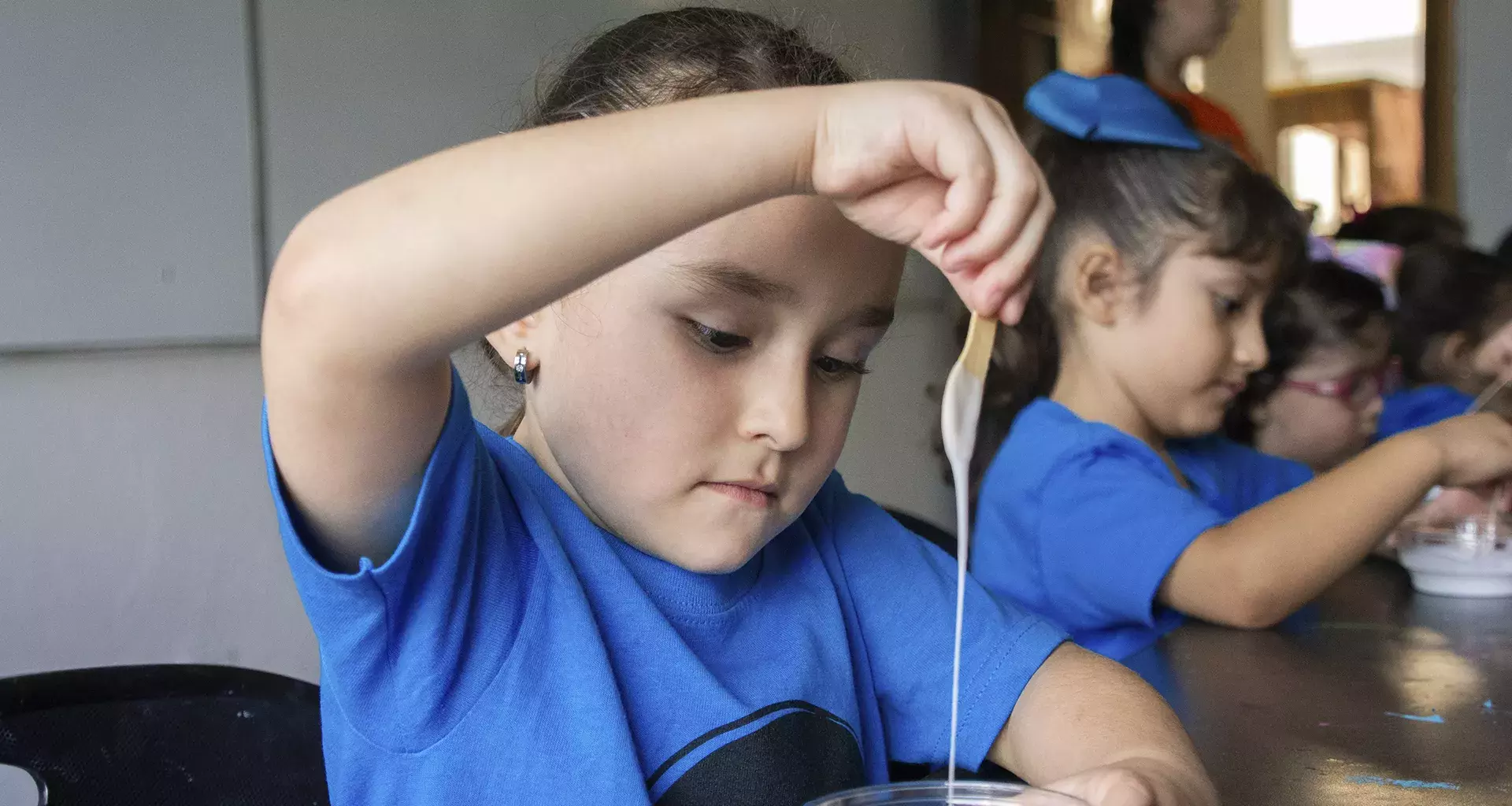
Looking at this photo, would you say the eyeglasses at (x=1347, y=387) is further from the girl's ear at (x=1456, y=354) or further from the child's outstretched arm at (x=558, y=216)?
the child's outstretched arm at (x=558, y=216)

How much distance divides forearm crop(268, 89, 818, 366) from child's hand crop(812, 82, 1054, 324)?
0.02m

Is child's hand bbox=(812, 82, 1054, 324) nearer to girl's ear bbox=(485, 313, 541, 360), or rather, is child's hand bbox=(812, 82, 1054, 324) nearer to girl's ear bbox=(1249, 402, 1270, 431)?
girl's ear bbox=(485, 313, 541, 360)

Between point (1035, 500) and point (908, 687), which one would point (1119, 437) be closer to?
point (1035, 500)

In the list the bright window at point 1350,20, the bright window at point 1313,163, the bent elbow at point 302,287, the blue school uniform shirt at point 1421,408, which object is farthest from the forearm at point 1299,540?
the bright window at point 1350,20

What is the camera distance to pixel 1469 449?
5.00 feet

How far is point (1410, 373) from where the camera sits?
2.74 metres

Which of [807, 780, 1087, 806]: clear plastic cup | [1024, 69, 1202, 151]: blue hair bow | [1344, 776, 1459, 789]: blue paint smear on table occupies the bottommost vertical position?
[1344, 776, 1459, 789]: blue paint smear on table

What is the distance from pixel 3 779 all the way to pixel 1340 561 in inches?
47.4

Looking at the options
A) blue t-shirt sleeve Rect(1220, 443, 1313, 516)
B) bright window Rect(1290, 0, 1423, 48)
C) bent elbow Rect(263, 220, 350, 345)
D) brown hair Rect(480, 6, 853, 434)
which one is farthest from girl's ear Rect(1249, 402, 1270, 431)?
bright window Rect(1290, 0, 1423, 48)

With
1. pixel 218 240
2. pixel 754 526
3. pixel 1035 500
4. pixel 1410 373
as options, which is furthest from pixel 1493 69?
pixel 754 526

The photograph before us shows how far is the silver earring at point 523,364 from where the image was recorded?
918mm

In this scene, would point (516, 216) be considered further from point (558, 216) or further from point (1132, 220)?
point (1132, 220)

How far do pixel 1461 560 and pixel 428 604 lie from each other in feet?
3.85

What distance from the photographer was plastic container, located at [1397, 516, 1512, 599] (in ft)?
4.74
